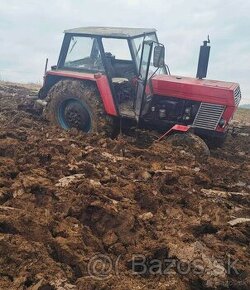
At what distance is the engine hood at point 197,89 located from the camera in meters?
7.02

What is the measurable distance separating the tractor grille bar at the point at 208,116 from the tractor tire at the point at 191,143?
1.55 feet

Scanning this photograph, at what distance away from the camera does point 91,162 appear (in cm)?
552

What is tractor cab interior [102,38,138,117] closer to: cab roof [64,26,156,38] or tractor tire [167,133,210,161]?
cab roof [64,26,156,38]

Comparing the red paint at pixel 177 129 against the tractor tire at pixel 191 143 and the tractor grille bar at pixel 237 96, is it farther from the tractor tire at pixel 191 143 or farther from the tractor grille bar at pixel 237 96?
the tractor grille bar at pixel 237 96

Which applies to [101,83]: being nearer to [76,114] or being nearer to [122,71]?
[122,71]

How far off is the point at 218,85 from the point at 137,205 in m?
3.64

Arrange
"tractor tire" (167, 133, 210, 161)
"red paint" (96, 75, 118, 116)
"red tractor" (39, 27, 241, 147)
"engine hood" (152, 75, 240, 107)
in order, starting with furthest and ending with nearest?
"red paint" (96, 75, 118, 116) → "red tractor" (39, 27, 241, 147) → "engine hood" (152, 75, 240, 107) → "tractor tire" (167, 133, 210, 161)

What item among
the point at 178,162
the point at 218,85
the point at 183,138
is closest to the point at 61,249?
the point at 178,162

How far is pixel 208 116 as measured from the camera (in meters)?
7.15

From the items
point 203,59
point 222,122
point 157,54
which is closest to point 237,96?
point 222,122

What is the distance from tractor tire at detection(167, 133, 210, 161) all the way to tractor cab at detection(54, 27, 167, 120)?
90 centimetres

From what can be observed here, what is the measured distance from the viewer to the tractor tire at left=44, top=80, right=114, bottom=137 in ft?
24.1

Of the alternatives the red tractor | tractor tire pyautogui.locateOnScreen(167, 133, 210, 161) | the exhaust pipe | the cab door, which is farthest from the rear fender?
the exhaust pipe

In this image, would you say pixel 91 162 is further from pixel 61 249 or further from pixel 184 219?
pixel 61 249
